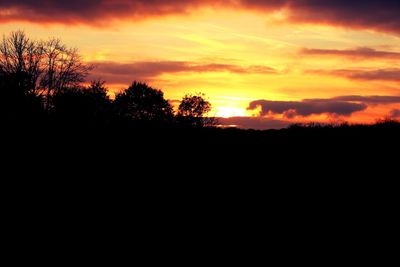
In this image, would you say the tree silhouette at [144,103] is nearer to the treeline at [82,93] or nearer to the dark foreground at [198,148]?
the treeline at [82,93]

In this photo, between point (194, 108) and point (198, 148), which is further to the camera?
point (194, 108)

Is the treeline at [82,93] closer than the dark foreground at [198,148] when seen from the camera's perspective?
No

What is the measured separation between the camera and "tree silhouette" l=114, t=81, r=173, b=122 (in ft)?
239

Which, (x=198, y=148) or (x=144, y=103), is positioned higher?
(x=144, y=103)

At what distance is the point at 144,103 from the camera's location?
7406cm

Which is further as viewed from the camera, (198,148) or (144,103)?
(144,103)

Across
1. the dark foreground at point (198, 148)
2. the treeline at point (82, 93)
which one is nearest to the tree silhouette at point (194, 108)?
the treeline at point (82, 93)

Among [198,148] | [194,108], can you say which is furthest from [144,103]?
[198,148]

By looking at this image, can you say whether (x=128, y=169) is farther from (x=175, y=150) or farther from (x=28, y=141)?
(x=28, y=141)

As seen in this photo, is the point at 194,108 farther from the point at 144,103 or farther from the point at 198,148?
the point at 198,148

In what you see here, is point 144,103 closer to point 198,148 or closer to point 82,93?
point 82,93

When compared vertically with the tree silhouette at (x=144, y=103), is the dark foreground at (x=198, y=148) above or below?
below

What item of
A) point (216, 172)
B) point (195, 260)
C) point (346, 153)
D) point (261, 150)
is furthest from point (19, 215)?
point (346, 153)

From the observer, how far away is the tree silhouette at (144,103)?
72925mm
